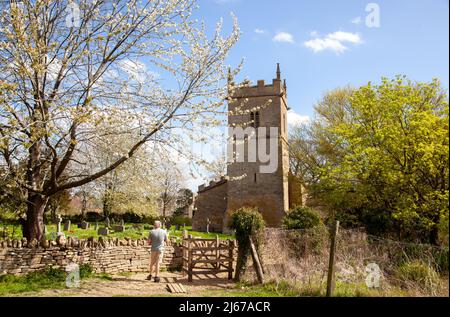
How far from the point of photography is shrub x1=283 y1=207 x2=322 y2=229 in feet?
50.4

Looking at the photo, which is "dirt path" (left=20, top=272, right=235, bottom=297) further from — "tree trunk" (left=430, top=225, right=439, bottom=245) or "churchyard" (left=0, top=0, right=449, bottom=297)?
"tree trunk" (left=430, top=225, right=439, bottom=245)

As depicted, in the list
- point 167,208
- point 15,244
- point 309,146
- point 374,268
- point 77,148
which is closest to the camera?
point 374,268

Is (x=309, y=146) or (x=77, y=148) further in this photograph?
(x=309, y=146)

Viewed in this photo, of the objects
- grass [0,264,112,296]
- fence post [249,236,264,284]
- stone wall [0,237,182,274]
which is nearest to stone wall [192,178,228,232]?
stone wall [0,237,182,274]

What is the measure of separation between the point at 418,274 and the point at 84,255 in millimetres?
8656

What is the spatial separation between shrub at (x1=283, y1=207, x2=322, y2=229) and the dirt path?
556 cm

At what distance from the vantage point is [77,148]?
33.7ft

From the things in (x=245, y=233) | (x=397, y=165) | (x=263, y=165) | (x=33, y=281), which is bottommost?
(x=33, y=281)

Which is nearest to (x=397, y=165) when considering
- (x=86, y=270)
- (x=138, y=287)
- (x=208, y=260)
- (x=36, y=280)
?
(x=208, y=260)

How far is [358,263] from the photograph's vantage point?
337 inches

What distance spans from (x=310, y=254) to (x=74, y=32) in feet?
30.5

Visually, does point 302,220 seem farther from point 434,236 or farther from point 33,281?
point 33,281

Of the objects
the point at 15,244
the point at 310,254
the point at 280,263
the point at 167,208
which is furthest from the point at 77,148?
the point at 167,208

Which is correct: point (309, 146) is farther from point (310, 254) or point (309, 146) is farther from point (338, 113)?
point (310, 254)
